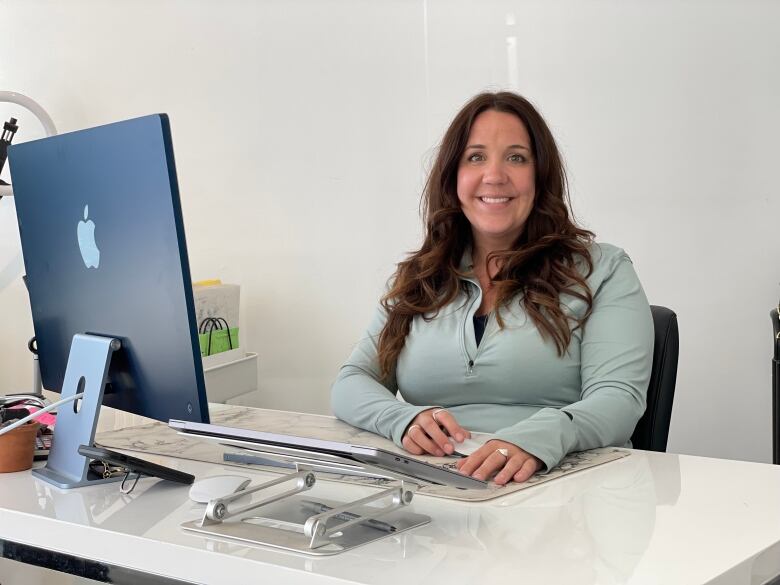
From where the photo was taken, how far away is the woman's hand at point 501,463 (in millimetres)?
1325

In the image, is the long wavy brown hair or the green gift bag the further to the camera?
the green gift bag

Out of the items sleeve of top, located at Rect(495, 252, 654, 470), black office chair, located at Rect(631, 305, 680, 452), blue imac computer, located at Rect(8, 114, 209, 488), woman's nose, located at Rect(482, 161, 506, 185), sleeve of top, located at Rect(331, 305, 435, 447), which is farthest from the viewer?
woman's nose, located at Rect(482, 161, 506, 185)

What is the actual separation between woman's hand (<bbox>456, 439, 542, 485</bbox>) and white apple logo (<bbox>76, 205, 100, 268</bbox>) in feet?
1.98

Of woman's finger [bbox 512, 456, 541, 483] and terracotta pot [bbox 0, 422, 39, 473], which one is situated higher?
terracotta pot [bbox 0, 422, 39, 473]

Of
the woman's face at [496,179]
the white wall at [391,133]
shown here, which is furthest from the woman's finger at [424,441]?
the white wall at [391,133]

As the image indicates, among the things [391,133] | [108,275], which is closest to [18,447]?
[108,275]

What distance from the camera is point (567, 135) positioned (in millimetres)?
2883

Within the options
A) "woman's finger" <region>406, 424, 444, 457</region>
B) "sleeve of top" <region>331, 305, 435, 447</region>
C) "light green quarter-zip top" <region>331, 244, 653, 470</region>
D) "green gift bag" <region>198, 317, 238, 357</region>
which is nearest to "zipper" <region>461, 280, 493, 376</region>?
"light green quarter-zip top" <region>331, 244, 653, 470</region>

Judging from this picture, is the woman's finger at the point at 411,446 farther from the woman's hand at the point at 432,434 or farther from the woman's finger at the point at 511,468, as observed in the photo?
the woman's finger at the point at 511,468

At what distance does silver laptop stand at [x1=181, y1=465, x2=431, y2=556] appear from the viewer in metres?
1.06

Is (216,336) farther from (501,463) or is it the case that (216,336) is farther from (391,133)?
(501,463)

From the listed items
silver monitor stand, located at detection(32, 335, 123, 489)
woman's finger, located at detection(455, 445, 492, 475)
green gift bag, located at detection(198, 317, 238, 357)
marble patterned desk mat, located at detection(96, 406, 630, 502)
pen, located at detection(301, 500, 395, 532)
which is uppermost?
silver monitor stand, located at detection(32, 335, 123, 489)

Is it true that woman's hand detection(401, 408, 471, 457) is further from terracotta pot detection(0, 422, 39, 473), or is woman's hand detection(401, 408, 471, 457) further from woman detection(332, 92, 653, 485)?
terracotta pot detection(0, 422, 39, 473)

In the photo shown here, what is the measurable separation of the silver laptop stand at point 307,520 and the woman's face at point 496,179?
796mm
